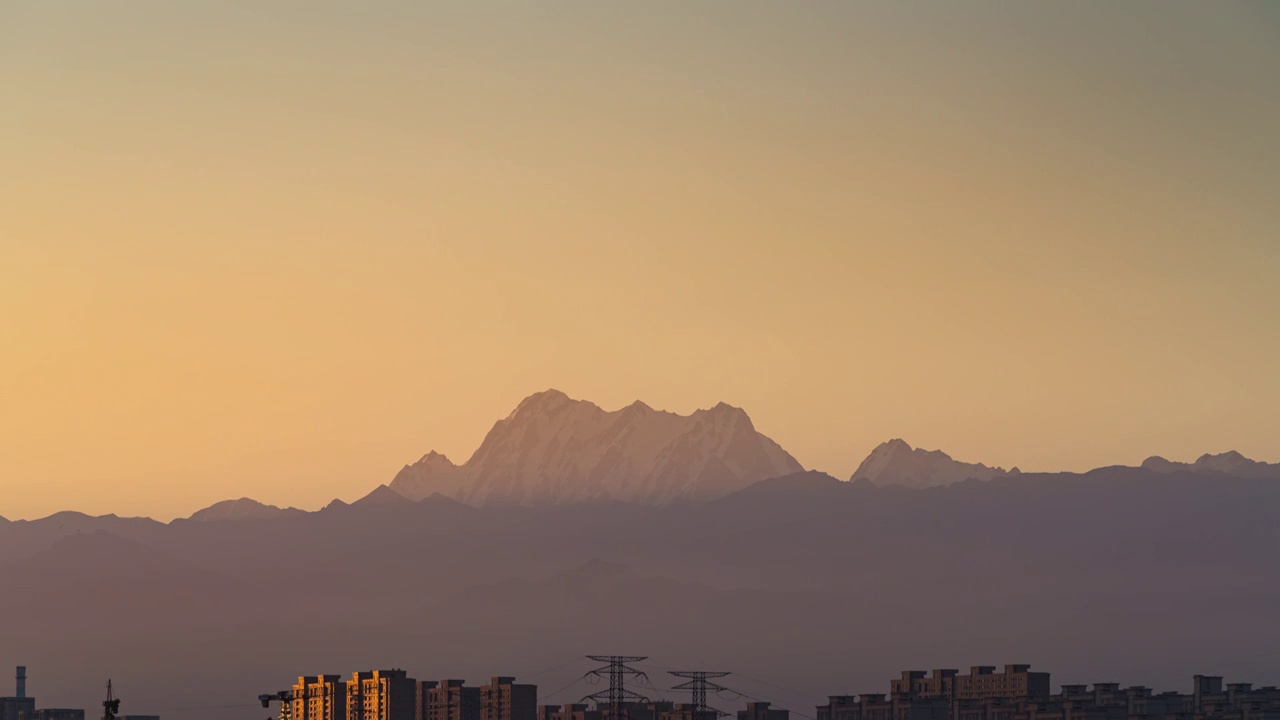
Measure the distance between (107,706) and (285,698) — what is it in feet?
33.4

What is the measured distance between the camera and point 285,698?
109 meters

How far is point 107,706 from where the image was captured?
10100 cm

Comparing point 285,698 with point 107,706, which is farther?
point 285,698
